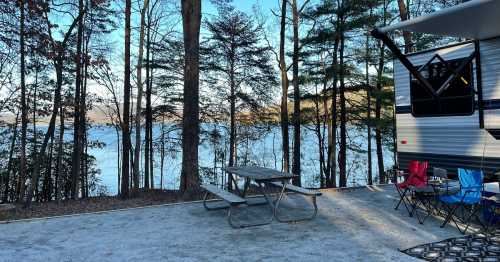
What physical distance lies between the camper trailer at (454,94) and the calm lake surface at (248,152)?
25.1ft

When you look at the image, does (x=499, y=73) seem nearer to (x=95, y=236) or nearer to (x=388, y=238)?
(x=388, y=238)

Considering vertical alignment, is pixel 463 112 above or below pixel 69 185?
above

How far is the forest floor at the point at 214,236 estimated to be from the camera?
12.3 feet

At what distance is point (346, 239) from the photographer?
13.9 feet

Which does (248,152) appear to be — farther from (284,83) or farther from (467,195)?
(467,195)

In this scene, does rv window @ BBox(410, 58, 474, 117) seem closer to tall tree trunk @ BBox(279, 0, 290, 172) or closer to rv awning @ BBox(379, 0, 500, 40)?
rv awning @ BBox(379, 0, 500, 40)

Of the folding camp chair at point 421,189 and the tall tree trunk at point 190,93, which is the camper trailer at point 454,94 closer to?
the folding camp chair at point 421,189

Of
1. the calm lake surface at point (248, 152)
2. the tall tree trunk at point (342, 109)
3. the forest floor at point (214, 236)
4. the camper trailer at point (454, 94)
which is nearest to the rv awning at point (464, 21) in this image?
the camper trailer at point (454, 94)

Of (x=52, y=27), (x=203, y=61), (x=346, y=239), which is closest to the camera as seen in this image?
(x=346, y=239)

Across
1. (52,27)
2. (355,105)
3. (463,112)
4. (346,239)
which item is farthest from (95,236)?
(355,105)

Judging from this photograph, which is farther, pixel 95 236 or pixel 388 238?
pixel 95 236

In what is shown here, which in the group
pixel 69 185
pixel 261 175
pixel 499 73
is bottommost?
pixel 69 185

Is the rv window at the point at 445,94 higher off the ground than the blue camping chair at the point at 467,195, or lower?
higher

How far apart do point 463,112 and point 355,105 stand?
717 centimetres
